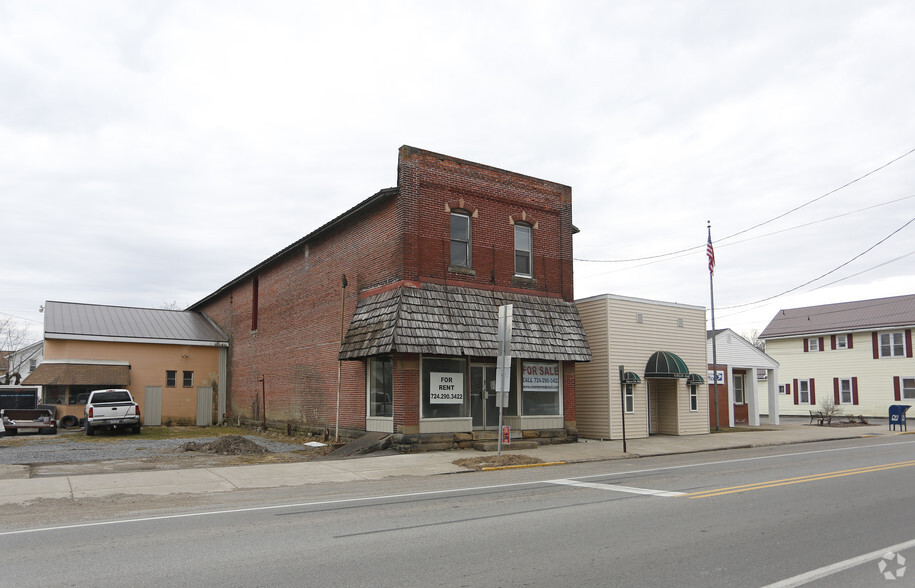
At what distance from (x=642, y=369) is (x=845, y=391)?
2600cm

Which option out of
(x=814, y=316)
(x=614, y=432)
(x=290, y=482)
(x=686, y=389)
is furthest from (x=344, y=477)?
(x=814, y=316)

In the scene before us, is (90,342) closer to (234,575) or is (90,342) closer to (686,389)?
(686,389)

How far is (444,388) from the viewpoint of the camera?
1884 centimetres

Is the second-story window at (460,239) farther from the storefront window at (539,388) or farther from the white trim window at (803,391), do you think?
the white trim window at (803,391)

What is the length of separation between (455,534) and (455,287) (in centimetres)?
1230

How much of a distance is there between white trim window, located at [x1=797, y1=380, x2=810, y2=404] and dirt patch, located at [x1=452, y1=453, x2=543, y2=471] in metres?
35.2

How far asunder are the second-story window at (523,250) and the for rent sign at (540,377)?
2.96 metres

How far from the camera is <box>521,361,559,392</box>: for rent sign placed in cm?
2059

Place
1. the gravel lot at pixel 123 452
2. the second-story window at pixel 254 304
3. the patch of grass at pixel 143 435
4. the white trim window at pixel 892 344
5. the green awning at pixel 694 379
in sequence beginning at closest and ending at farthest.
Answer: the gravel lot at pixel 123 452
the green awning at pixel 694 379
the patch of grass at pixel 143 435
the second-story window at pixel 254 304
the white trim window at pixel 892 344

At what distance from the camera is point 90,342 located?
33344mm

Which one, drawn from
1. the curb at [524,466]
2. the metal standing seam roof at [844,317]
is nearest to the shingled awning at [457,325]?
the curb at [524,466]

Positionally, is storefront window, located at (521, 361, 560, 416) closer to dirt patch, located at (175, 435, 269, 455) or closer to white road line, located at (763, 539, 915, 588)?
dirt patch, located at (175, 435, 269, 455)

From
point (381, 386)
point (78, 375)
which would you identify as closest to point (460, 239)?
point (381, 386)

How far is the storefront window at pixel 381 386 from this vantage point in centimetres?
1902
